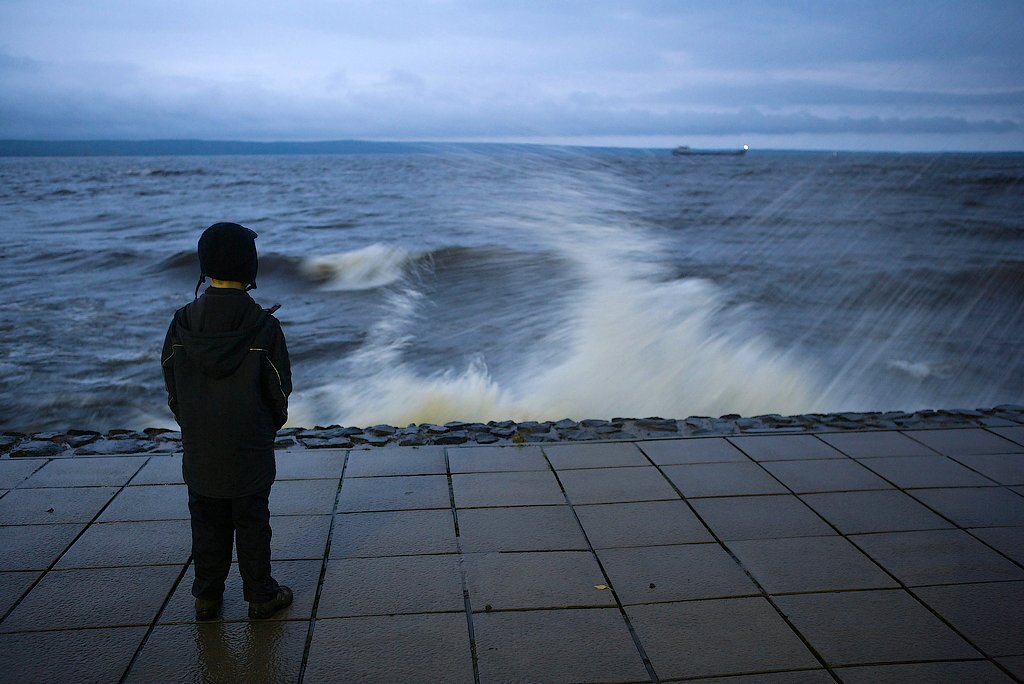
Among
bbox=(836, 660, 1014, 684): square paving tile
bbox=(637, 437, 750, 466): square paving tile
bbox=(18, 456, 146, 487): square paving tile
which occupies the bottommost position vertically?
bbox=(18, 456, 146, 487): square paving tile

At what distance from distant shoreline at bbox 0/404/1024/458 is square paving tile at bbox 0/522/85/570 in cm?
114

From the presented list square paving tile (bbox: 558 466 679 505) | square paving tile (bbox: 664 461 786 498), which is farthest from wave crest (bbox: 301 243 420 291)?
square paving tile (bbox: 664 461 786 498)

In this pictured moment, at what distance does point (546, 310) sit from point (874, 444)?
25.5 ft

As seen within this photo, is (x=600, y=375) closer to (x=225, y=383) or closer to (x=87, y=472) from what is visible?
(x=87, y=472)

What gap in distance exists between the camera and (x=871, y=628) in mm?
3088

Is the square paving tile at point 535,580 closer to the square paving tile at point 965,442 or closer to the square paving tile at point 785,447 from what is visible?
the square paving tile at point 785,447

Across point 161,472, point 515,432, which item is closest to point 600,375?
point 515,432

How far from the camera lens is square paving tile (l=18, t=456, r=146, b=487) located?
457 cm

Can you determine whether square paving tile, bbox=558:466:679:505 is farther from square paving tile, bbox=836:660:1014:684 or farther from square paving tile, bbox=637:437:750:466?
square paving tile, bbox=836:660:1014:684

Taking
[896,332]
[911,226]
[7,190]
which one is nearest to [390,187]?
[7,190]

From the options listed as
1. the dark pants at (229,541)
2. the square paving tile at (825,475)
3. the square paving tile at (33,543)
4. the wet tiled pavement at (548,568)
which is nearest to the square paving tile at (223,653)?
the wet tiled pavement at (548,568)

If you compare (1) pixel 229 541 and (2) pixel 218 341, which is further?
(1) pixel 229 541

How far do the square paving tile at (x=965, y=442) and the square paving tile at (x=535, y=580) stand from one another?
3.24 meters

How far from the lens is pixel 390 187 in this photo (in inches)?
1790
